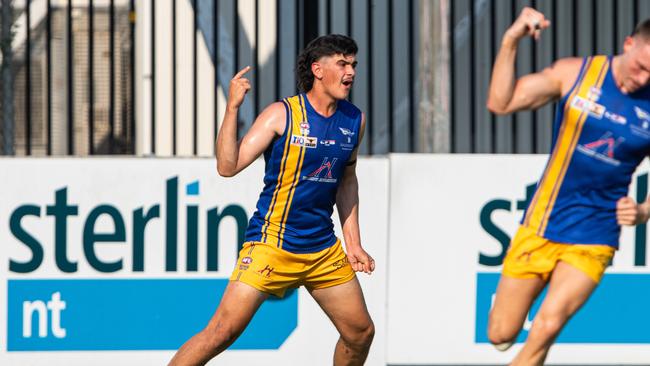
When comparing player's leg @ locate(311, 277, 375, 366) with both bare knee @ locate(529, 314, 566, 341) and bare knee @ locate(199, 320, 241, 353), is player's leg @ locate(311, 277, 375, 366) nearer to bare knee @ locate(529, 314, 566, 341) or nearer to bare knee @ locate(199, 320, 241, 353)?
bare knee @ locate(199, 320, 241, 353)

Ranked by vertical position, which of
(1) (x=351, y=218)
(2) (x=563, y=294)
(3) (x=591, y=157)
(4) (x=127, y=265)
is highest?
(3) (x=591, y=157)

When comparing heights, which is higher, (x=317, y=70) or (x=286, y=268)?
(x=317, y=70)

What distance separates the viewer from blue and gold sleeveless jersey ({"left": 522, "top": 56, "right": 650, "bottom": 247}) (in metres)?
5.36

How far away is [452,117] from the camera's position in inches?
358

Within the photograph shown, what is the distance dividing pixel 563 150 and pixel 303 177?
135 centimetres

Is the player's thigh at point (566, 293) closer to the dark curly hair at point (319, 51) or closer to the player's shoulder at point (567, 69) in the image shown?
the player's shoulder at point (567, 69)

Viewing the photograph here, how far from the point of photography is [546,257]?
556cm

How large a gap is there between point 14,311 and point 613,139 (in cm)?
415

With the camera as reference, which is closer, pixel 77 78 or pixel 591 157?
pixel 591 157

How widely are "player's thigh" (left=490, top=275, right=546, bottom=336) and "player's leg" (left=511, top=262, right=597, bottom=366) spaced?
6.9 inches

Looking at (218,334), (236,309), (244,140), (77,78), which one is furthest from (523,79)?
(77,78)

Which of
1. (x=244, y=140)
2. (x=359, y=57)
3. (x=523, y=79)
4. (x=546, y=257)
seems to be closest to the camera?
(x=523, y=79)

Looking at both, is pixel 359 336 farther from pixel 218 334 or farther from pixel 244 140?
pixel 244 140

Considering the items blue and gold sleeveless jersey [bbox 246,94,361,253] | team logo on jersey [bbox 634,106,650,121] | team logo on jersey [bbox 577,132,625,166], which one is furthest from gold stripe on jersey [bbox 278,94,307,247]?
team logo on jersey [bbox 634,106,650,121]
